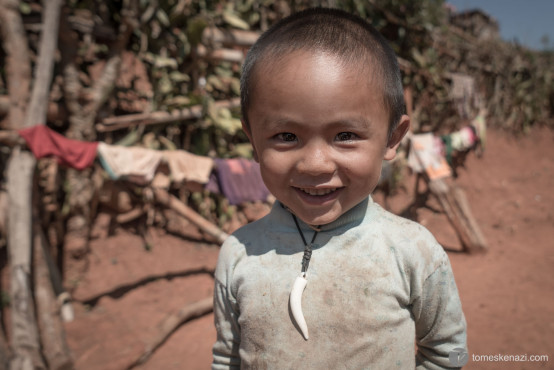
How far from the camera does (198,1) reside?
18.0 ft

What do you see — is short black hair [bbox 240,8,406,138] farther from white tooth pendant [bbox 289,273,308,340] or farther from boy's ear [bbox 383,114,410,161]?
white tooth pendant [bbox 289,273,308,340]

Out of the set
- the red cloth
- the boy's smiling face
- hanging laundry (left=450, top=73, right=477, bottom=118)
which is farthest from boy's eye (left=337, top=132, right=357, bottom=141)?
hanging laundry (left=450, top=73, right=477, bottom=118)

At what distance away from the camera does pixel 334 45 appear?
869mm

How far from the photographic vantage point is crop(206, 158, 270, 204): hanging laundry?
454cm

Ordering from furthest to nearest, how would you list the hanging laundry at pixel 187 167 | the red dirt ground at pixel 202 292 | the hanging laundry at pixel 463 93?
the hanging laundry at pixel 463 93 → the hanging laundry at pixel 187 167 → the red dirt ground at pixel 202 292

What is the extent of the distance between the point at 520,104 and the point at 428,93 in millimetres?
4236

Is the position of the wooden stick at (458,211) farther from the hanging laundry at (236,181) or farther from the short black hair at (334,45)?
the short black hair at (334,45)

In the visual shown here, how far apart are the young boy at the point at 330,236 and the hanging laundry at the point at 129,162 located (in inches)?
120

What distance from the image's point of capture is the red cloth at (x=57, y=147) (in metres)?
3.21

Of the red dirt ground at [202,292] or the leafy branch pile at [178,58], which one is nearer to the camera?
the red dirt ground at [202,292]

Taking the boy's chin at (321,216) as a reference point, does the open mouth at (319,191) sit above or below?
above

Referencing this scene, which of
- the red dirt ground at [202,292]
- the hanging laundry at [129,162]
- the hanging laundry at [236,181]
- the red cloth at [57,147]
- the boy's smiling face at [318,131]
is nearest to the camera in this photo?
the boy's smiling face at [318,131]

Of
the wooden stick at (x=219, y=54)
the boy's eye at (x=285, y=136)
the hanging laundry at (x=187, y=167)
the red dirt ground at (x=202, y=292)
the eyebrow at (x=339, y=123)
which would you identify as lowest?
the red dirt ground at (x=202, y=292)

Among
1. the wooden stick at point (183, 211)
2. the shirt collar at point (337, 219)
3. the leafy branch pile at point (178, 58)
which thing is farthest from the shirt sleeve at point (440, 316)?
the leafy branch pile at point (178, 58)
